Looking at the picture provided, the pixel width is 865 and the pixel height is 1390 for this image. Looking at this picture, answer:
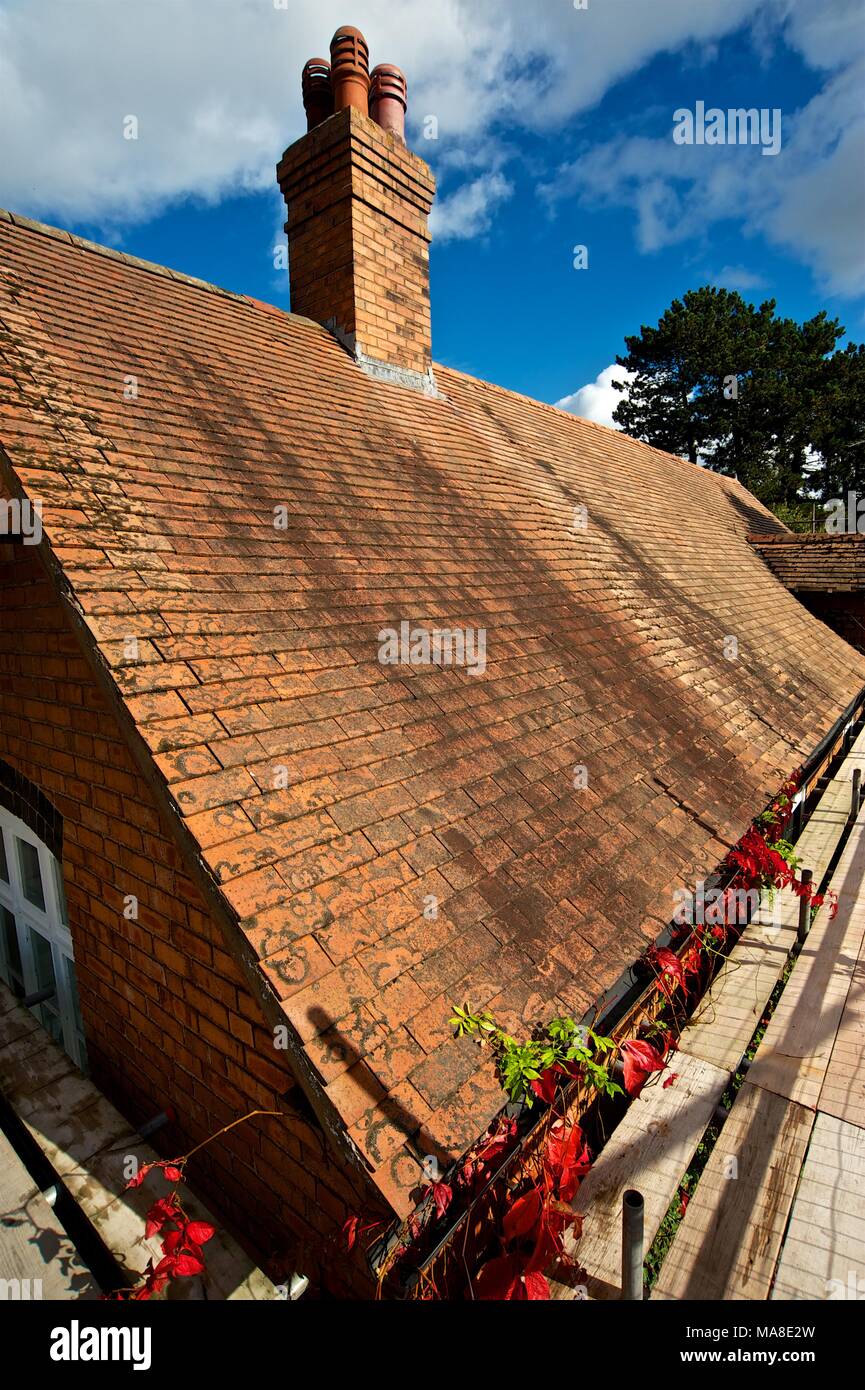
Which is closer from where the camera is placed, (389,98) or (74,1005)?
(74,1005)

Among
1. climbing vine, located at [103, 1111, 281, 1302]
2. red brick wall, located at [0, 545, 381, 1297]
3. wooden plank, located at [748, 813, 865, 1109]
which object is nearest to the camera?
climbing vine, located at [103, 1111, 281, 1302]

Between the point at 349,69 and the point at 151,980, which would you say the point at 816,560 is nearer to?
the point at 349,69

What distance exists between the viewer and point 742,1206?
9.62 feet

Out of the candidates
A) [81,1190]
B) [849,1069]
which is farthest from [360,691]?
[849,1069]

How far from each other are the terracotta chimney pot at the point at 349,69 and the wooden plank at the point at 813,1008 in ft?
28.7

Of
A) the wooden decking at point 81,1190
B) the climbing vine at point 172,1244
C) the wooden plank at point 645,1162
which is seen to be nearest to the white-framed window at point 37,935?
the wooden decking at point 81,1190

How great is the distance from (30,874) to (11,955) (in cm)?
104

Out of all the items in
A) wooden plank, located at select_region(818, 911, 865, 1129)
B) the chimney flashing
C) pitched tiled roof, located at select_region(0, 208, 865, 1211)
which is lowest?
wooden plank, located at select_region(818, 911, 865, 1129)

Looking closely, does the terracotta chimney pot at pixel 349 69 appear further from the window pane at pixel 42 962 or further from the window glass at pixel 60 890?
the window pane at pixel 42 962

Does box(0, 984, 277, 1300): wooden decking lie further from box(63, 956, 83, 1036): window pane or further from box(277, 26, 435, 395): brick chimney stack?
box(277, 26, 435, 395): brick chimney stack

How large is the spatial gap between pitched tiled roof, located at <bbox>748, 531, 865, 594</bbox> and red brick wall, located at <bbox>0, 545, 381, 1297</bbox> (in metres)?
15.7

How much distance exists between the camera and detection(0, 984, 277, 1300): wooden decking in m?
2.68

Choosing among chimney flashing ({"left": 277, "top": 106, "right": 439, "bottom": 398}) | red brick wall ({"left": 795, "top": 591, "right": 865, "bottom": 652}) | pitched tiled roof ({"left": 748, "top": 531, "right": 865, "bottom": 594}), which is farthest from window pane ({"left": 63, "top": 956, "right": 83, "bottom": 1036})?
red brick wall ({"left": 795, "top": 591, "right": 865, "bottom": 652})
